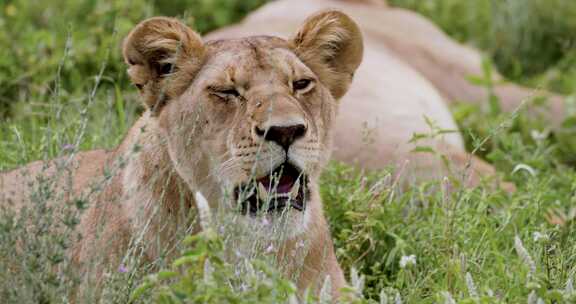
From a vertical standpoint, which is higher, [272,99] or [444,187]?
[272,99]

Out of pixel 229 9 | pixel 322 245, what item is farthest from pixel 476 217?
pixel 229 9

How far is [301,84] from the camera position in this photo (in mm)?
3652

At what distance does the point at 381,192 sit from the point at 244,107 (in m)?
0.87

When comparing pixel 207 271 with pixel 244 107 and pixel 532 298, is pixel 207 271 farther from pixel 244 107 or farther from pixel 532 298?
pixel 244 107

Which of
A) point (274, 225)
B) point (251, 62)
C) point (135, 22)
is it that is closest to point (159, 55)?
point (251, 62)

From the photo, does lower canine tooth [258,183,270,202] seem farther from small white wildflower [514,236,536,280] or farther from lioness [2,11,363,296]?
small white wildflower [514,236,536,280]

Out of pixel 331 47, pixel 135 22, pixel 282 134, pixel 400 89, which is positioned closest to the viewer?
pixel 282 134

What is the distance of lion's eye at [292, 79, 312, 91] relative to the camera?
11.9 feet

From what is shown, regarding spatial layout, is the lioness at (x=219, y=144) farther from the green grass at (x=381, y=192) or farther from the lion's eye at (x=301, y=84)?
the green grass at (x=381, y=192)

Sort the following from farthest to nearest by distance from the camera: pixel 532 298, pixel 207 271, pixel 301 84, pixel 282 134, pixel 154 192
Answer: pixel 301 84
pixel 154 192
pixel 282 134
pixel 532 298
pixel 207 271

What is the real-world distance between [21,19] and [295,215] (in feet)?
11.3

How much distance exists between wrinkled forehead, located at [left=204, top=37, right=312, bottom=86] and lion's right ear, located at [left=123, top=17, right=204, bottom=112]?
2.6 inches

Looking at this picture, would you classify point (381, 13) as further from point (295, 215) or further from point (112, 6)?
point (295, 215)

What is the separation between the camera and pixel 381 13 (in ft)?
24.0
